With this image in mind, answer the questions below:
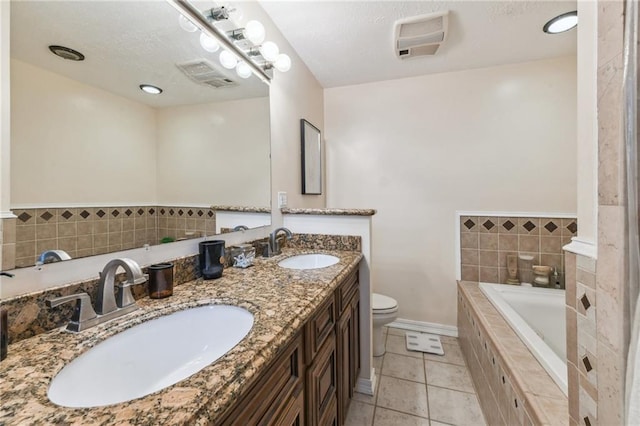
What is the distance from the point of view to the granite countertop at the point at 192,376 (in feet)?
1.28

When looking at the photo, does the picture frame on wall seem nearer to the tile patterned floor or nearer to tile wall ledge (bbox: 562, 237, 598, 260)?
the tile patterned floor

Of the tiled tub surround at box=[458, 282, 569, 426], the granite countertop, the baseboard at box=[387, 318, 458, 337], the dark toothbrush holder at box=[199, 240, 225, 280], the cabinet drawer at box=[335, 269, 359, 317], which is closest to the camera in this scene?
the granite countertop

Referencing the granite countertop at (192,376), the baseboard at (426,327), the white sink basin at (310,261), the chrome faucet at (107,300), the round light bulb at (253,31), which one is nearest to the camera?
the granite countertop at (192,376)

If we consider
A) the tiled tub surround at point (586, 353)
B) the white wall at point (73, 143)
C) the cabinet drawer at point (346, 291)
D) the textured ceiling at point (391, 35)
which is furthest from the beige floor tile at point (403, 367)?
the textured ceiling at point (391, 35)

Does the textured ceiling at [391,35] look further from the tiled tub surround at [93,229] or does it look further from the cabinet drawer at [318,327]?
the cabinet drawer at [318,327]

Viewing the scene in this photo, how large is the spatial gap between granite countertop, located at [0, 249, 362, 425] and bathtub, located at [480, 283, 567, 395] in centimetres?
145

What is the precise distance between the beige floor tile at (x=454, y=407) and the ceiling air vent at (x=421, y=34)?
2380 mm

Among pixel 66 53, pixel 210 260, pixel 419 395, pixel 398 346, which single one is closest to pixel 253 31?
pixel 66 53

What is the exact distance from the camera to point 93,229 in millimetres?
791

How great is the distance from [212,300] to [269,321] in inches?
10.5

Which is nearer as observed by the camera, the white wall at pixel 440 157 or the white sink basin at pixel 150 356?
the white sink basin at pixel 150 356

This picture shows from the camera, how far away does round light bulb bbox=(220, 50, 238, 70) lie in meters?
1.29

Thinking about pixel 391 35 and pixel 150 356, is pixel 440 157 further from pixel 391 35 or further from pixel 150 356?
pixel 150 356

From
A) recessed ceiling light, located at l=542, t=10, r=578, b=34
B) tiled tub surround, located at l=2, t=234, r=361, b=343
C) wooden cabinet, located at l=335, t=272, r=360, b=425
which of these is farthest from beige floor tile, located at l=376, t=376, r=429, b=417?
recessed ceiling light, located at l=542, t=10, r=578, b=34
